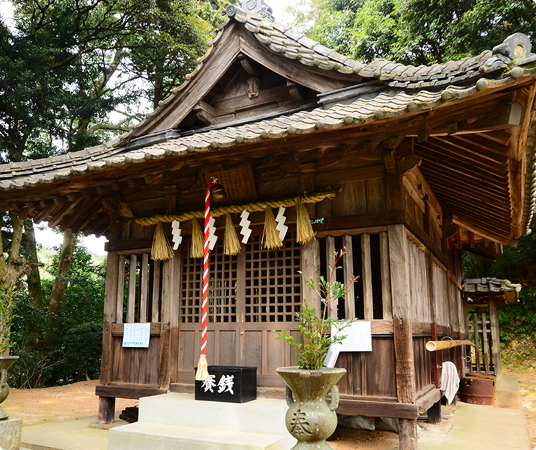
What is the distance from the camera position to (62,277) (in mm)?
15992

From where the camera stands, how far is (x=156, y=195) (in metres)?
7.50

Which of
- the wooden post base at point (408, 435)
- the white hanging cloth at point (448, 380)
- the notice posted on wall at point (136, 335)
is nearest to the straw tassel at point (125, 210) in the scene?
the notice posted on wall at point (136, 335)

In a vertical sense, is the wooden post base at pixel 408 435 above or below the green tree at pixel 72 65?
below

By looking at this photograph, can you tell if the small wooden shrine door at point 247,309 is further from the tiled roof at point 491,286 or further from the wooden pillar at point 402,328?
the tiled roof at point 491,286

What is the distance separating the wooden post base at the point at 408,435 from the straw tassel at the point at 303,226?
8.46 ft

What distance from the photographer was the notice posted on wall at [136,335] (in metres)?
7.07

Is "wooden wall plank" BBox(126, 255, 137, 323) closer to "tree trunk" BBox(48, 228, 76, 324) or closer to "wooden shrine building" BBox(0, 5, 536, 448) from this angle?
"wooden shrine building" BBox(0, 5, 536, 448)

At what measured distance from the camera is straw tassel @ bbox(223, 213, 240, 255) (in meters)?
6.47

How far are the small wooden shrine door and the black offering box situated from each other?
1.12ft

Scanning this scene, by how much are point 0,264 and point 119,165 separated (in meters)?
10.5

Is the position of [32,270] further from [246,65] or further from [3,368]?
[246,65]

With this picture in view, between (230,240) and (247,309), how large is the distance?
3.58 ft

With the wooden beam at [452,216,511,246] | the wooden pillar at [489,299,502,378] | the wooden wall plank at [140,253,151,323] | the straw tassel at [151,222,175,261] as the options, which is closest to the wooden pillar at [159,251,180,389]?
the straw tassel at [151,222,175,261]

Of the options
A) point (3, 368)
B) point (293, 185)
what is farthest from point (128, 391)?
point (293, 185)
